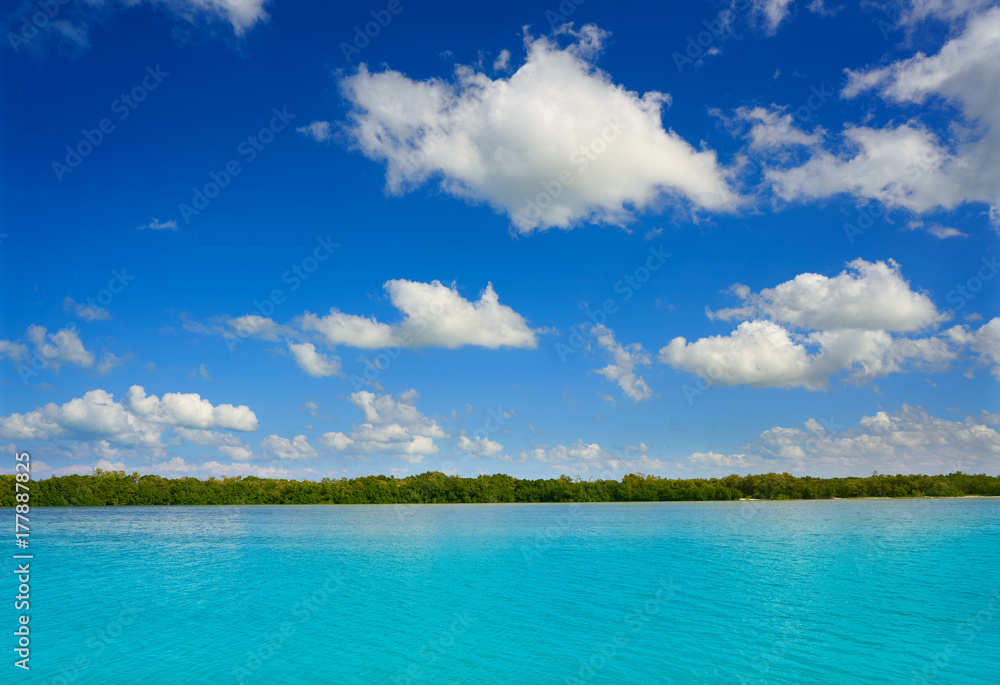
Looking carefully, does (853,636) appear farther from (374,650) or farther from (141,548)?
(141,548)

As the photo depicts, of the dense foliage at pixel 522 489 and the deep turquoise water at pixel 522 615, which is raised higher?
the deep turquoise water at pixel 522 615

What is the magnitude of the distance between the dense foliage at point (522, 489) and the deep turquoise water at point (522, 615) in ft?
363

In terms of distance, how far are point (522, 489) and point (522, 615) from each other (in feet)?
450

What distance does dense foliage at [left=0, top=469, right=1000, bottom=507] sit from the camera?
149625 mm

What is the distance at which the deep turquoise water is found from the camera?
52.0ft

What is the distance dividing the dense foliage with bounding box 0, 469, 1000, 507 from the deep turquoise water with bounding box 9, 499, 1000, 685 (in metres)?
111

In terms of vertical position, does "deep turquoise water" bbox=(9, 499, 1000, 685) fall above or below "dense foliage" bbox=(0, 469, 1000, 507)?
above

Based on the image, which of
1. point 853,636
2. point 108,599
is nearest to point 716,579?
point 853,636

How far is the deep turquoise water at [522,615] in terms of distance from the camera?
1584 cm

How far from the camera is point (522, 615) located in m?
21.9

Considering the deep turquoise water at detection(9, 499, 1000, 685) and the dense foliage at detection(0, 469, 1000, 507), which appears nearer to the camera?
the deep turquoise water at detection(9, 499, 1000, 685)

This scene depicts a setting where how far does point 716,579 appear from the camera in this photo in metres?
28.8

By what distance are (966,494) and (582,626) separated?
653ft

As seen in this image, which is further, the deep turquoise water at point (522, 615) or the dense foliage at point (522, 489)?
the dense foliage at point (522, 489)
